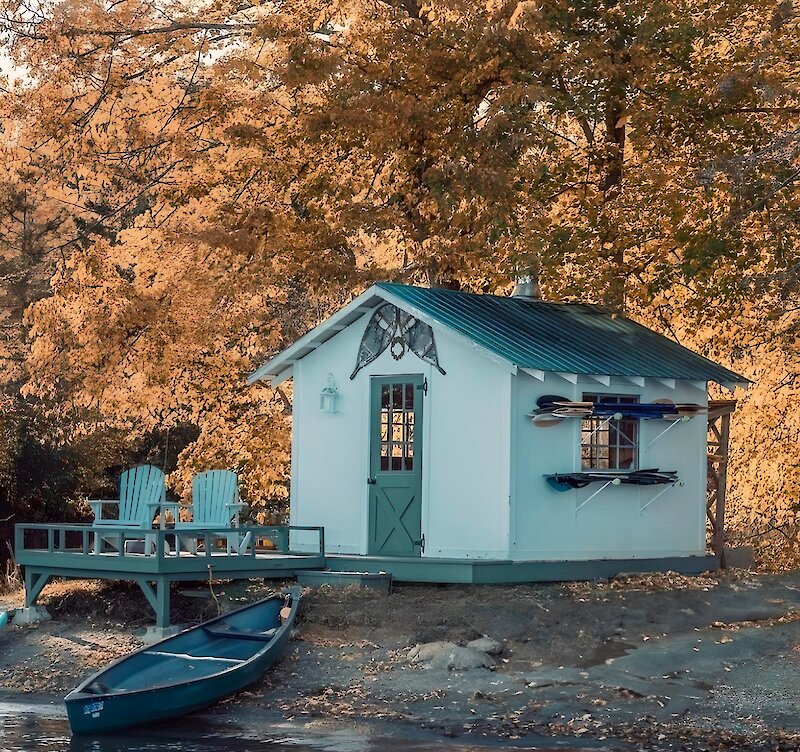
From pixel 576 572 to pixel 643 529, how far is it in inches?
58.6

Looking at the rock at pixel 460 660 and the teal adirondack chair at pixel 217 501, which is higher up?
the teal adirondack chair at pixel 217 501

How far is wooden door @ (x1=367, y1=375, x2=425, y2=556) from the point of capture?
56.3ft

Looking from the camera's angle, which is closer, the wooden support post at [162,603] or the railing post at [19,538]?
the wooden support post at [162,603]

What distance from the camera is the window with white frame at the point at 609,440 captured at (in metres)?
17.2

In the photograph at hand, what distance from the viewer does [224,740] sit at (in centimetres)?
1176

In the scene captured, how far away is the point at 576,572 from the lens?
54.9 ft

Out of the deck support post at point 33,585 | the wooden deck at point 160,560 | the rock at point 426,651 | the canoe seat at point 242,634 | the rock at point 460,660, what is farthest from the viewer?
the deck support post at point 33,585

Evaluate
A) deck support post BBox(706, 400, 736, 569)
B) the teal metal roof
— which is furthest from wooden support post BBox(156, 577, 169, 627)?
deck support post BBox(706, 400, 736, 569)

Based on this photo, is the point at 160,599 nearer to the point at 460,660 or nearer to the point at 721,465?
the point at 460,660

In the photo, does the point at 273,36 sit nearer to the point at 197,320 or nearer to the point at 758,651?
the point at 197,320

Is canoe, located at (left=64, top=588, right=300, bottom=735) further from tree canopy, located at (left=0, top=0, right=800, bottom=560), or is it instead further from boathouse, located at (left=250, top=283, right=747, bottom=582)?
tree canopy, located at (left=0, top=0, right=800, bottom=560)

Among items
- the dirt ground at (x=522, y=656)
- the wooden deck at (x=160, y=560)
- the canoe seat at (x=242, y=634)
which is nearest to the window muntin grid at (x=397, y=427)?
the wooden deck at (x=160, y=560)

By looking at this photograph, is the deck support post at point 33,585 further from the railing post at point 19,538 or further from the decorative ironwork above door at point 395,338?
the decorative ironwork above door at point 395,338

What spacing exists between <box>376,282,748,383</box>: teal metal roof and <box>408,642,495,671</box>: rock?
3.60m
